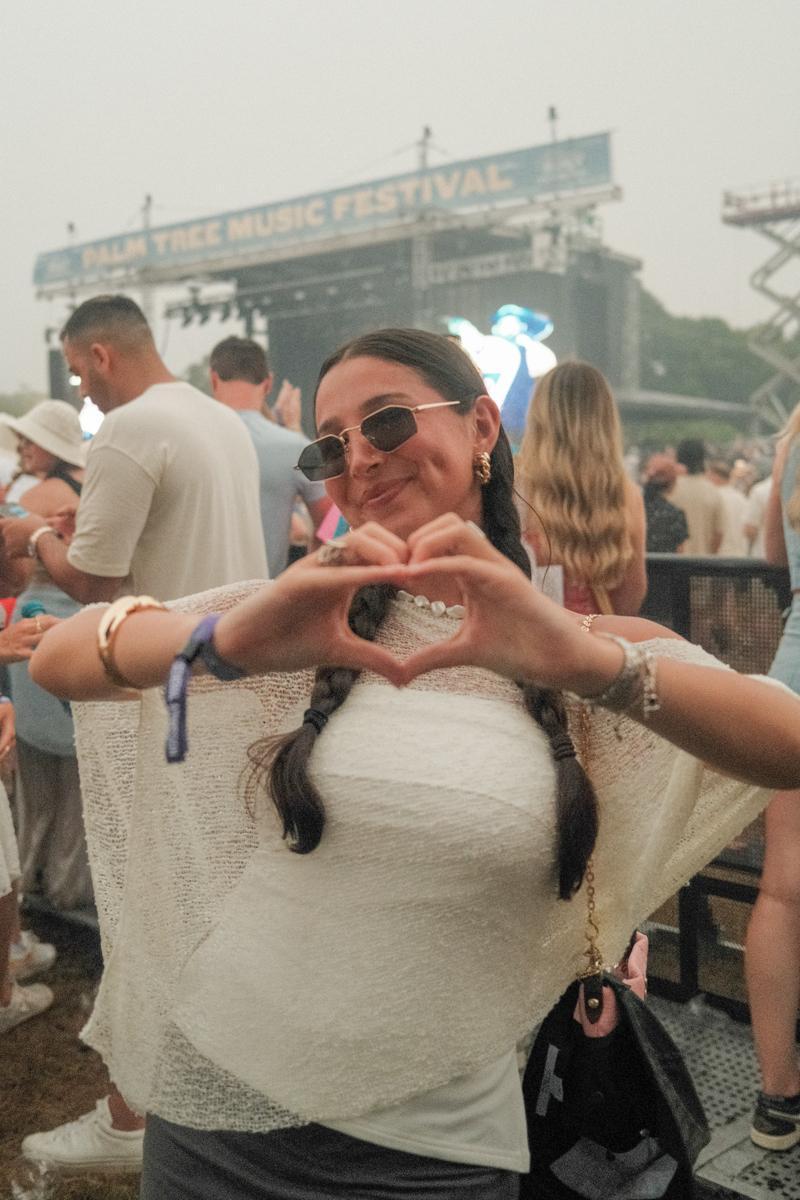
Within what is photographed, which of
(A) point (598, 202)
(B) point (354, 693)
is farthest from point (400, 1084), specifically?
(A) point (598, 202)

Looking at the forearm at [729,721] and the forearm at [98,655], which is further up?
the forearm at [98,655]

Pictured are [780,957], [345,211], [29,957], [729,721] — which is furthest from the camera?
[345,211]

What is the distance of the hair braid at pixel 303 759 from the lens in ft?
4.57

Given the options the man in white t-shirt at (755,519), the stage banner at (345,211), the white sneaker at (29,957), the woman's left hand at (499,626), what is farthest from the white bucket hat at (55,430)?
the stage banner at (345,211)

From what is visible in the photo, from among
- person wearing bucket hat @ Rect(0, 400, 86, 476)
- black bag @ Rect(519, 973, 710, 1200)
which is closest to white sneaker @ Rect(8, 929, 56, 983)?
person wearing bucket hat @ Rect(0, 400, 86, 476)

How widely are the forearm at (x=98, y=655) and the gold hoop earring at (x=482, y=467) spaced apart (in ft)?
1.78

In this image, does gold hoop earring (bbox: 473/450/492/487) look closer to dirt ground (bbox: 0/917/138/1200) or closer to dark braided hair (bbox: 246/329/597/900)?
dark braided hair (bbox: 246/329/597/900)

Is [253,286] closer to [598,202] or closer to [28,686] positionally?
[598,202]

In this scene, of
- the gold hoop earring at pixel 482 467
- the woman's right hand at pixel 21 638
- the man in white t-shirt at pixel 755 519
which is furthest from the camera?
the man in white t-shirt at pixel 755 519

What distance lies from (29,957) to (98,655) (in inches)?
128

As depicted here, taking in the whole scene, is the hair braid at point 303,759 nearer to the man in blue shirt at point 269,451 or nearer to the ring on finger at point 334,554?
the ring on finger at point 334,554

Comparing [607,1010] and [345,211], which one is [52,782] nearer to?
[607,1010]

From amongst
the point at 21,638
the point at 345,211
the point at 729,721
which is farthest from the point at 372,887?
the point at 345,211

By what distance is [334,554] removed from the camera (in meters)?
1.13
